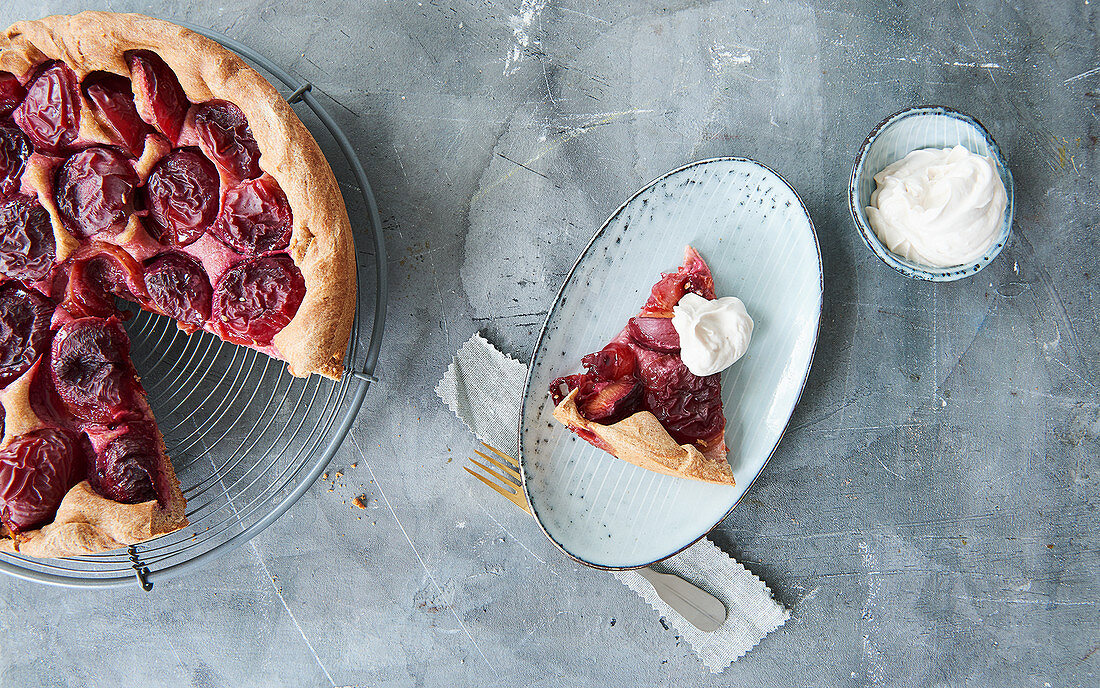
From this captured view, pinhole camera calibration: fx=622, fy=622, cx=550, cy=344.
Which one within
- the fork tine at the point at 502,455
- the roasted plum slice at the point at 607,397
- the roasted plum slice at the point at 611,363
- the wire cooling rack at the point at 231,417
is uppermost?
the wire cooling rack at the point at 231,417

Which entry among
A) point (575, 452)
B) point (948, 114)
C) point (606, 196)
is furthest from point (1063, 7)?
point (575, 452)

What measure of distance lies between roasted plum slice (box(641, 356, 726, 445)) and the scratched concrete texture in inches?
22.7

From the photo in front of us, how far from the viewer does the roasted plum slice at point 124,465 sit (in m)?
2.58

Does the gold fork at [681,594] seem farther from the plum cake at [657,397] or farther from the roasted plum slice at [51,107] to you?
the roasted plum slice at [51,107]

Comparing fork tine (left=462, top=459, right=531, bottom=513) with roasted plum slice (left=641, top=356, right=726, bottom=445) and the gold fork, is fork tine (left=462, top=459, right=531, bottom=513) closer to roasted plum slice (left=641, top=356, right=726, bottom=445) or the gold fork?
the gold fork

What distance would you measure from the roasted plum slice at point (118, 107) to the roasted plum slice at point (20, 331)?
82cm

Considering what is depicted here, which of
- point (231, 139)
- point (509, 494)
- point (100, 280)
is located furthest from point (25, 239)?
point (509, 494)

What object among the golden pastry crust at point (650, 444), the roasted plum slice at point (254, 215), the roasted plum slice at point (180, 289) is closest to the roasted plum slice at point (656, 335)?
the golden pastry crust at point (650, 444)

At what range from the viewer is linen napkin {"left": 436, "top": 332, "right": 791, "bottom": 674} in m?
2.95

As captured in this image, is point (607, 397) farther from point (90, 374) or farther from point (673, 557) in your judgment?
point (90, 374)

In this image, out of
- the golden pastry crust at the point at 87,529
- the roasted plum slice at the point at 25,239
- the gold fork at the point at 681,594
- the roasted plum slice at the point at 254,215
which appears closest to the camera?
the golden pastry crust at the point at 87,529

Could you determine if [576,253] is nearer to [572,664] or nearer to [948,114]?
[948,114]

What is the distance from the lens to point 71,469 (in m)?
2.60

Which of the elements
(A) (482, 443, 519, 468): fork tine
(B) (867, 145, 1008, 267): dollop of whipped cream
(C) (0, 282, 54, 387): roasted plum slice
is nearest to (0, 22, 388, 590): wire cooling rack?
(C) (0, 282, 54, 387): roasted plum slice
